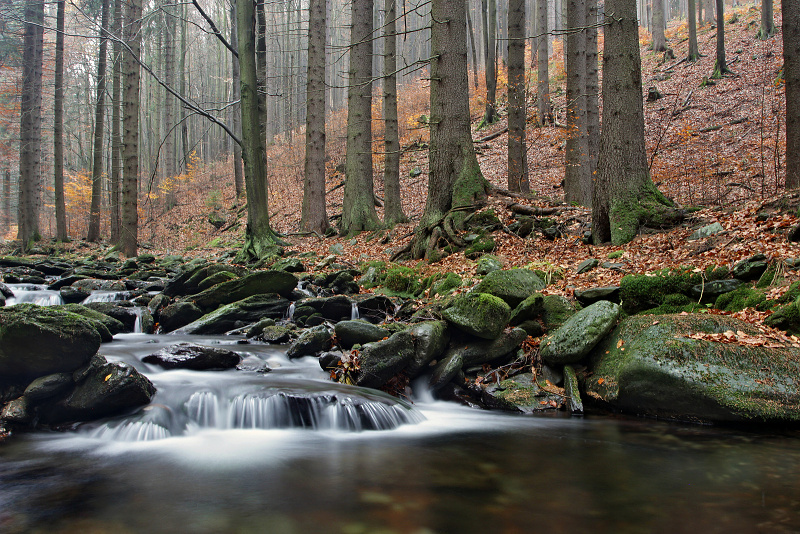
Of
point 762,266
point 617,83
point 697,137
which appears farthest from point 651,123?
point 762,266

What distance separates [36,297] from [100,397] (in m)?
6.07

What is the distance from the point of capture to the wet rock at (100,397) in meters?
5.00

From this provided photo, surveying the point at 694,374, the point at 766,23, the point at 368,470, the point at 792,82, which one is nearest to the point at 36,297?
the point at 368,470

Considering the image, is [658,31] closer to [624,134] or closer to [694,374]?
[624,134]

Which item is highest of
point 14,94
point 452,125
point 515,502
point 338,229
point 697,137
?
point 14,94

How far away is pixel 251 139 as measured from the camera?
12.0 m

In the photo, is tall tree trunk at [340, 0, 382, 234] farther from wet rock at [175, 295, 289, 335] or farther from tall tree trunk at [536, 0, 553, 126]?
tall tree trunk at [536, 0, 553, 126]

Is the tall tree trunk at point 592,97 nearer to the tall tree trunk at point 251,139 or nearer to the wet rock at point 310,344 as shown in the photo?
the tall tree trunk at point 251,139

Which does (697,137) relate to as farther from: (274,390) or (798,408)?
(274,390)

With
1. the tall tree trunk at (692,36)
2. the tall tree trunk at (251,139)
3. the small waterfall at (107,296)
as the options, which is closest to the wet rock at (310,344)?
the small waterfall at (107,296)

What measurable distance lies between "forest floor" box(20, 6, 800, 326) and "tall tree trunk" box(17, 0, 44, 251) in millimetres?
1631

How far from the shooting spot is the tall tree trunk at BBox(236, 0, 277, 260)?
11.8 metres

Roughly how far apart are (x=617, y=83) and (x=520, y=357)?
4.92 meters

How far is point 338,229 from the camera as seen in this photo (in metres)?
14.5
